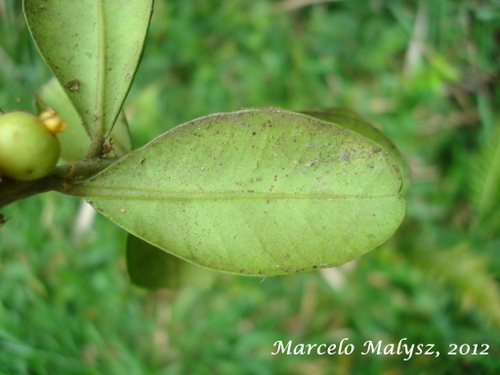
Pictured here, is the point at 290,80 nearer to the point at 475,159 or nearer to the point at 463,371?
the point at 475,159

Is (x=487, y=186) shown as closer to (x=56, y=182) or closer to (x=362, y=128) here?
(x=362, y=128)

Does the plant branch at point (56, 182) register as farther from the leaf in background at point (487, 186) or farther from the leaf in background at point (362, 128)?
the leaf in background at point (487, 186)

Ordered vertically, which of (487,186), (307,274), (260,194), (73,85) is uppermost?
(73,85)

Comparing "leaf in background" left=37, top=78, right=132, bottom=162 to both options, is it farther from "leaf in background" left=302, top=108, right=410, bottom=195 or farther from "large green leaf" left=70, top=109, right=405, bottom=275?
"leaf in background" left=302, top=108, right=410, bottom=195

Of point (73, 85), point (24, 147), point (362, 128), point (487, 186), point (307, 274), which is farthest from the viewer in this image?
point (307, 274)

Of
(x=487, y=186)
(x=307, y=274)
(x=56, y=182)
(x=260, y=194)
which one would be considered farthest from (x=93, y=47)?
(x=487, y=186)

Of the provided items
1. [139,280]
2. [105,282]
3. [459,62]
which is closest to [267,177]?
[139,280]

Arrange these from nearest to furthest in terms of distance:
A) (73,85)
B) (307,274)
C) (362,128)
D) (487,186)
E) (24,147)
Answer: (24,147), (73,85), (362,128), (487,186), (307,274)
